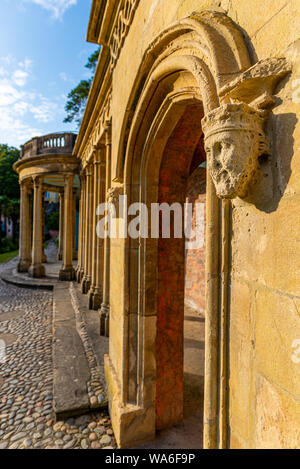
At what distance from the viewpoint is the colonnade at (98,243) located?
547cm

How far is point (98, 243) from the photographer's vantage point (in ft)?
23.8

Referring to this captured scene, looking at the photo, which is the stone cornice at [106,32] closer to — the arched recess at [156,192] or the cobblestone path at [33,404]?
the arched recess at [156,192]

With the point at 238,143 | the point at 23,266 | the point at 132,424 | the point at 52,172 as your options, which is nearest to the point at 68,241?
the point at 52,172

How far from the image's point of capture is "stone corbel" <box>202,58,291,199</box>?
944mm

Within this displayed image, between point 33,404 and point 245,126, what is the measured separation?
4187 millimetres

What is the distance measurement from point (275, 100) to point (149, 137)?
1810 millimetres

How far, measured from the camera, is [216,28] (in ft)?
4.06

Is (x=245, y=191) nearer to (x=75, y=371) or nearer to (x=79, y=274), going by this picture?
(x=75, y=371)

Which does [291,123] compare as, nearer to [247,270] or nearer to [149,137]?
[247,270]

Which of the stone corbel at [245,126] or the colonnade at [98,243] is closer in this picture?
the stone corbel at [245,126]

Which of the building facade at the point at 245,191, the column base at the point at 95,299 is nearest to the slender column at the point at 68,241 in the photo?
the column base at the point at 95,299

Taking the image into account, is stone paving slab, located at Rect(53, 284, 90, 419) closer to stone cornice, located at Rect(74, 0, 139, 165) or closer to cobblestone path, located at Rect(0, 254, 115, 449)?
cobblestone path, located at Rect(0, 254, 115, 449)

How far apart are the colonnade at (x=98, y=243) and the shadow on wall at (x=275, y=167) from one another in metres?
3.41

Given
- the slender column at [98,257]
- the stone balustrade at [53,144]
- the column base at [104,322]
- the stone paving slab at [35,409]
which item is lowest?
the stone paving slab at [35,409]
